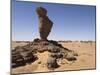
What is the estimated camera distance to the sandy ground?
232cm

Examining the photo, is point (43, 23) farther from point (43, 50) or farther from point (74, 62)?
point (74, 62)

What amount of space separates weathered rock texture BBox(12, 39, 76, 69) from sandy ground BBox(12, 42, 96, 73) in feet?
0.13

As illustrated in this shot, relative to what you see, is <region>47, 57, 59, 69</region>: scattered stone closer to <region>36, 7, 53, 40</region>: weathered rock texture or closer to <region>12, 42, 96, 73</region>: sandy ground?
<region>12, 42, 96, 73</region>: sandy ground

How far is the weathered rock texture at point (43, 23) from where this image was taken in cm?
238

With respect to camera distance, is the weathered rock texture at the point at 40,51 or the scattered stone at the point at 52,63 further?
the scattered stone at the point at 52,63

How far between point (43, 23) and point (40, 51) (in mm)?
296

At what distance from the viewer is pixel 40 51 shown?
2.38 meters

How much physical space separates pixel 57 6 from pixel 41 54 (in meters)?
0.54

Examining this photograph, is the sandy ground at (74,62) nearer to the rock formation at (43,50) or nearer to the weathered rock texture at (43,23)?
the rock formation at (43,50)

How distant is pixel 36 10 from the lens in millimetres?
2365

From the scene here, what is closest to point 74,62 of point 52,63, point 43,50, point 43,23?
point 52,63

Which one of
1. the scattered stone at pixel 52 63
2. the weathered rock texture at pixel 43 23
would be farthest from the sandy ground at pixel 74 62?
the weathered rock texture at pixel 43 23

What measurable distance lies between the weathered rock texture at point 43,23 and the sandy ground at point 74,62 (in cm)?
19

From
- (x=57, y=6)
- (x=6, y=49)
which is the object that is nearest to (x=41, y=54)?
(x=6, y=49)
